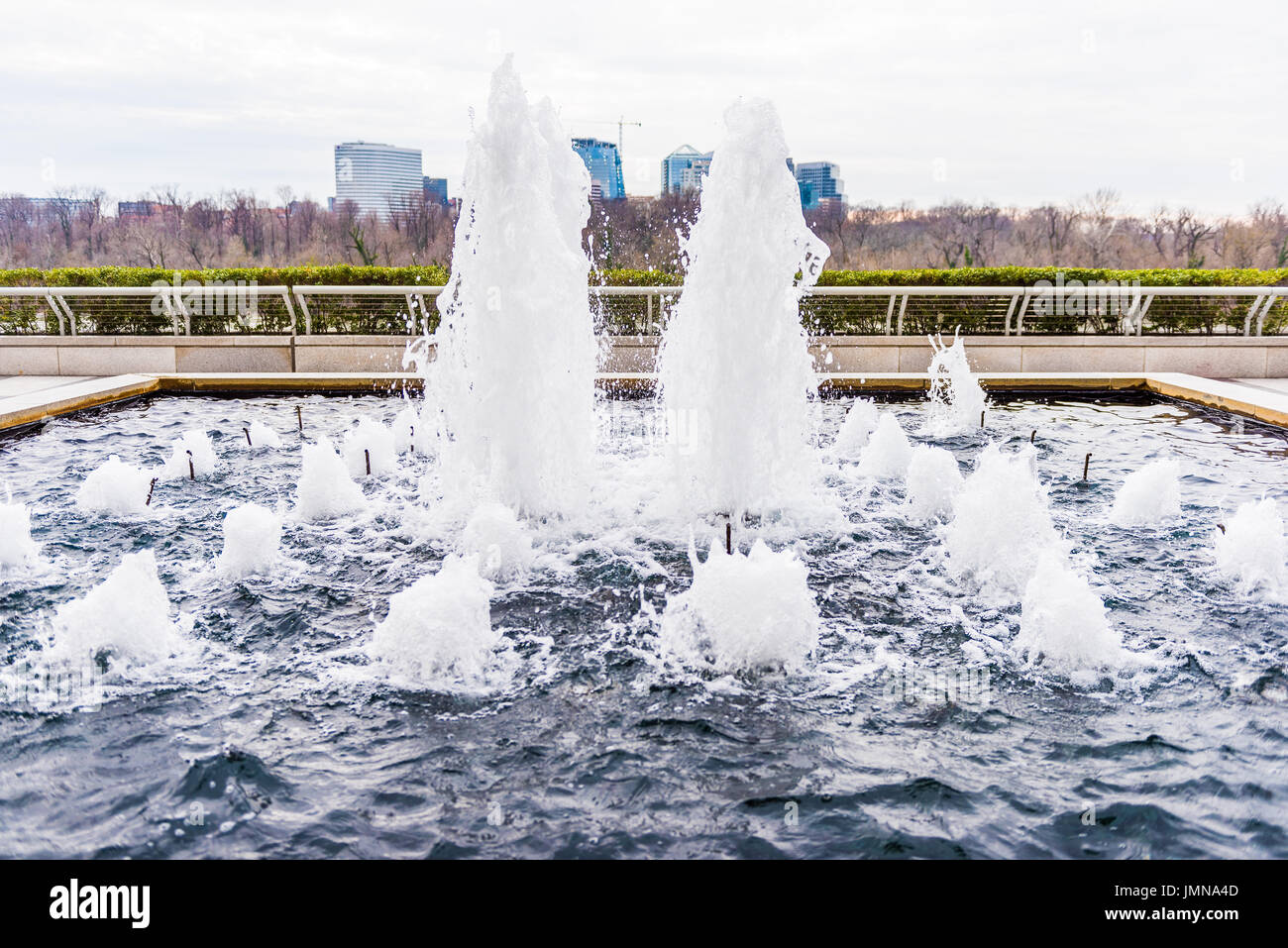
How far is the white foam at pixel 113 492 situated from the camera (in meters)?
7.00

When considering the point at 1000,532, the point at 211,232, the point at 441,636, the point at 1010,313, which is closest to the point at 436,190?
the point at 211,232

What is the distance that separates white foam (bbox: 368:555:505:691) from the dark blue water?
160 mm

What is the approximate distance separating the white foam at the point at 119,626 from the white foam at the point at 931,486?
523 centimetres

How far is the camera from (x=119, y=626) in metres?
4.54

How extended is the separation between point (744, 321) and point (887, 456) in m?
2.39

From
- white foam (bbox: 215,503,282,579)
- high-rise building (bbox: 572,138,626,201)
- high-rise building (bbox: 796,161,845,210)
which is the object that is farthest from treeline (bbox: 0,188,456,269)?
white foam (bbox: 215,503,282,579)

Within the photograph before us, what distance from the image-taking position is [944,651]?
15.3 ft

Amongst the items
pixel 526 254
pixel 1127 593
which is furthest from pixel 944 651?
pixel 526 254

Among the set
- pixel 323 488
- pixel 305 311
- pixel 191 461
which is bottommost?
pixel 323 488

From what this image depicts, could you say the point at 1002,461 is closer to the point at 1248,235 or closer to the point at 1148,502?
the point at 1148,502

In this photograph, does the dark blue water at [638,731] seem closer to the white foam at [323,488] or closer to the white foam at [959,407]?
the white foam at [323,488]

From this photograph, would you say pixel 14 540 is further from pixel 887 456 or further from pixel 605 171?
pixel 605 171

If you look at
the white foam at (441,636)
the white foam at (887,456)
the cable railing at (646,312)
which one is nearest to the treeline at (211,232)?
the cable railing at (646,312)

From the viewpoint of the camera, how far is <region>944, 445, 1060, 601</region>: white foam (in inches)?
221
